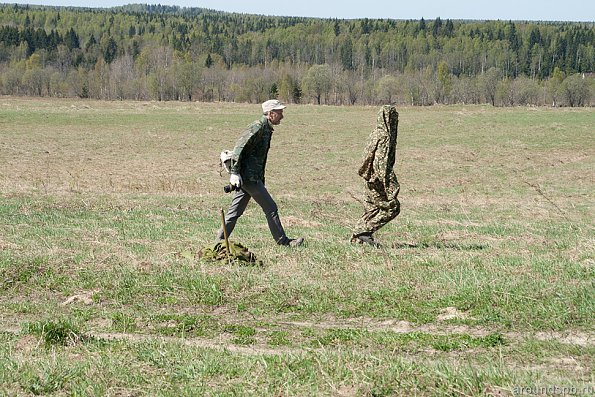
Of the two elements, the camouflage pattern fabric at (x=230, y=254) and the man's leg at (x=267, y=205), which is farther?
the man's leg at (x=267, y=205)

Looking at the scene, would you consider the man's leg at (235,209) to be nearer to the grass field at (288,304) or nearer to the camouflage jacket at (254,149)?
the camouflage jacket at (254,149)

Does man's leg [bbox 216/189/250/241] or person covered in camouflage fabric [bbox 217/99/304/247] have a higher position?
person covered in camouflage fabric [bbox 217/99/304/247]

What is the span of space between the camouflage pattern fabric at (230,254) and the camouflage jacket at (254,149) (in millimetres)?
1156

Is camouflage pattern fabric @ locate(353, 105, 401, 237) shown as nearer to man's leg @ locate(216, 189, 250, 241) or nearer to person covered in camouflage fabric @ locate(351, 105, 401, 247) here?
person covered in camouflage fabric @ locate(351, 105, 401, 247)

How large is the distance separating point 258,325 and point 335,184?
2275 cm

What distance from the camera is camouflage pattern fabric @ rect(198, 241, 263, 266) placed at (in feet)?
31.9

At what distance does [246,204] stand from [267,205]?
31 cm

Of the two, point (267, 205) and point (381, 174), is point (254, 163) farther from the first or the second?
point (381, 174)

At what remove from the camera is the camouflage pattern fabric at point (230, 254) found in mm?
9734

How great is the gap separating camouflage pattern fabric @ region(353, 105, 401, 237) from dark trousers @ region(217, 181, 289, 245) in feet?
3.87

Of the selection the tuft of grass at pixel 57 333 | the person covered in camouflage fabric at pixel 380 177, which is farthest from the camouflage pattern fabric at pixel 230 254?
the tuft of grass at pixel 57 333

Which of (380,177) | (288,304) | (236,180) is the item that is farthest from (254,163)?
(288,304)

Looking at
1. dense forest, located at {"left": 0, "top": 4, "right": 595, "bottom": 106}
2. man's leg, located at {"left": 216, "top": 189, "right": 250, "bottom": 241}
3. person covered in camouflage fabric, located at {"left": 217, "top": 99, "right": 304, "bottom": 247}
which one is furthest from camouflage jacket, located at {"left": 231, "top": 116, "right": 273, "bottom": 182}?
dense forest, located at {"left": 0, "top": 4, "right": 595, "bottom": 106}

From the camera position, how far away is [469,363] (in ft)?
19.4
